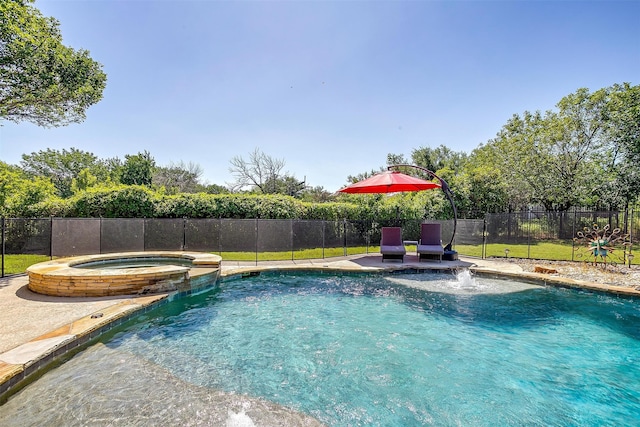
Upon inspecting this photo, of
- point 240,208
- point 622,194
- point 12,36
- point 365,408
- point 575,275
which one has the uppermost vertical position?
point 12,36

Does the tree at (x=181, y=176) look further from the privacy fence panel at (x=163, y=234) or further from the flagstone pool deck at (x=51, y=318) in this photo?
the flagstone pool deck at (x=51, y=318)

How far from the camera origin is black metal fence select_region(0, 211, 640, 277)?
360 inches

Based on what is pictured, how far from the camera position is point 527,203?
18.9 metres

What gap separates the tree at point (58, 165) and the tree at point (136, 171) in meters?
12.1

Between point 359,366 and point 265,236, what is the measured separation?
8435 mm

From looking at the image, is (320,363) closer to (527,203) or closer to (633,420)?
(633,420)

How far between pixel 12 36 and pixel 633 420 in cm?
1187

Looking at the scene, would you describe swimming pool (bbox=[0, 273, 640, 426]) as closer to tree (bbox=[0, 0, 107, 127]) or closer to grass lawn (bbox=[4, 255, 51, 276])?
grass lawn (bbox=[4, 255, 51, 276])

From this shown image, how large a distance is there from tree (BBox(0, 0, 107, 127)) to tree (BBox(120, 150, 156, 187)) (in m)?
17.7

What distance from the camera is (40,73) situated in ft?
24.2

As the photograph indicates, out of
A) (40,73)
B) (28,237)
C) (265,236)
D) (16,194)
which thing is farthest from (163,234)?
(16,194)

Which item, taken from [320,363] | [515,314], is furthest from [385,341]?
[515,314]

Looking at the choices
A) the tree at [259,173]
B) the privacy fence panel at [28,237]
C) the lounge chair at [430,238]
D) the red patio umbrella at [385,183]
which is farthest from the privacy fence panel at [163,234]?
the tree at [259,173]

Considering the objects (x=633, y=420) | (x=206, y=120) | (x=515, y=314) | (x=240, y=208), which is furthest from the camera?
(x=206, y=120)
